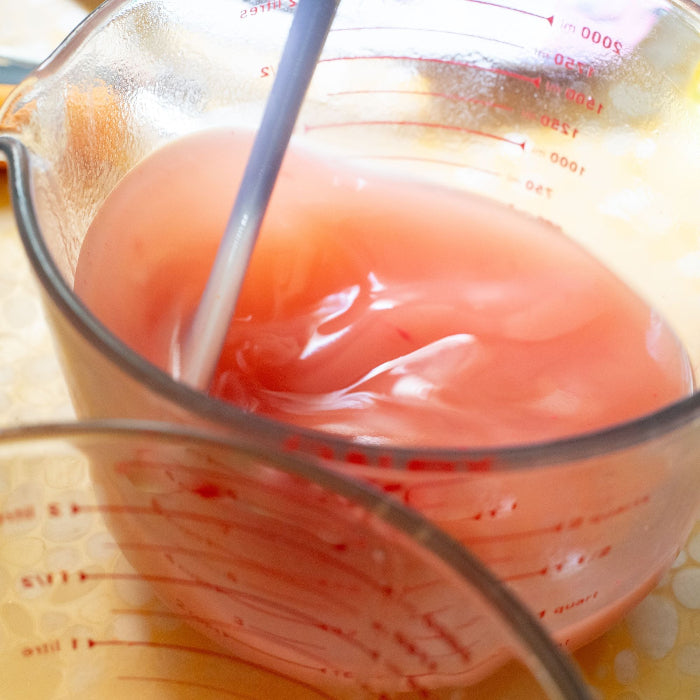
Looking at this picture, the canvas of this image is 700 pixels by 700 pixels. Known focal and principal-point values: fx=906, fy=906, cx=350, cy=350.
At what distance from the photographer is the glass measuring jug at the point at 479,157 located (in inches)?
Result: 12.6

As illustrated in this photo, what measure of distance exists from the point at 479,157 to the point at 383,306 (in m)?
0.16

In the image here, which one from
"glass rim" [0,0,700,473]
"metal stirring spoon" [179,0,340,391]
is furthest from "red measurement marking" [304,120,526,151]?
"glass rim" [0,0,700,473]

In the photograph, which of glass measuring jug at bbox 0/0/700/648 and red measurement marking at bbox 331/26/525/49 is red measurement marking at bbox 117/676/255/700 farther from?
red measurement marking at bbox 331/26/525/49

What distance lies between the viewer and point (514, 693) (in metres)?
0.30

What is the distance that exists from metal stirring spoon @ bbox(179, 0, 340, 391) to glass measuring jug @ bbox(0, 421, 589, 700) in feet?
0.35

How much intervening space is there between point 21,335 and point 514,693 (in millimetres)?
443

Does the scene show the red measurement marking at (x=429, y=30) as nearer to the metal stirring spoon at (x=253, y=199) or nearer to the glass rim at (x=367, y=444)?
the metal stirring spoon at (x=253, y=199)

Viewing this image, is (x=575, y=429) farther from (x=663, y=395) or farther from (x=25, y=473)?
(x=25, y=473)

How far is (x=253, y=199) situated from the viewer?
451 mm

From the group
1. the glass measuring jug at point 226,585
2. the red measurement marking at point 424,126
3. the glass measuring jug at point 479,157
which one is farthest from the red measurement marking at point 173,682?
the red measurement marking at point 424,126

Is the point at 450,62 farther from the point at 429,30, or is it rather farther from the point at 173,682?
the point at 173,682

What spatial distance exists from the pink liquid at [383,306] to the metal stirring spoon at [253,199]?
28mm

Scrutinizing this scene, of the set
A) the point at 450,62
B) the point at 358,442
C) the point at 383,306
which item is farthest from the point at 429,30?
the point at 358,442

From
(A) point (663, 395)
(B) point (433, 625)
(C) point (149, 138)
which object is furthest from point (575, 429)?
(C) point (149, 138)
